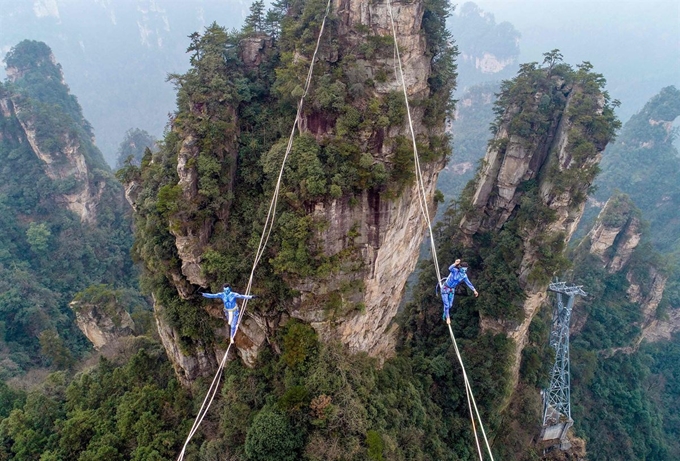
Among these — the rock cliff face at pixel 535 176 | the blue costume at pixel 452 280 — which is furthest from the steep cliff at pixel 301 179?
the rock cliff face at pixel 535 176

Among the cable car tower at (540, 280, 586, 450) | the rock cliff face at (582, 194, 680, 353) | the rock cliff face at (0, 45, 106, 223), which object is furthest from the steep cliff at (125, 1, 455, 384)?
the rock cliff face at (0, 45, 106, 223)

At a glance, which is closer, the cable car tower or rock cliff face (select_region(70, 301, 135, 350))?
the cable car tower

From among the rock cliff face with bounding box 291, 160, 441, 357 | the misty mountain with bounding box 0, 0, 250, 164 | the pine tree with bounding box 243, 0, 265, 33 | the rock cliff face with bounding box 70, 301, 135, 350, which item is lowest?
the rock cliff face with bounding box 70, 301, 135, 350

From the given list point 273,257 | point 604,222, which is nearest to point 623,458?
point 604,222

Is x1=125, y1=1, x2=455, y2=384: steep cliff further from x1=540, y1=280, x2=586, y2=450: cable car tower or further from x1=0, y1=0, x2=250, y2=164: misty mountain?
x1=0, y1=0, x2=250, y2=164: misty mountain

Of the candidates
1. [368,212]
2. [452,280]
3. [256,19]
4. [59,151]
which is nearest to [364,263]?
[368,212]

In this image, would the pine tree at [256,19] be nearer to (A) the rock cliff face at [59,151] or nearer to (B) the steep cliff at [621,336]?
(B) the steep cliff at [621,336]

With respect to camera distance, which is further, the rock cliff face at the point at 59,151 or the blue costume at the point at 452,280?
the rock cliff face at the point at 59,151

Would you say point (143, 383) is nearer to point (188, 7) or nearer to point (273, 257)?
point (273, 257)

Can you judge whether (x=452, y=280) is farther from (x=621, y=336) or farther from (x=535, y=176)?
(x=621, y=336)
